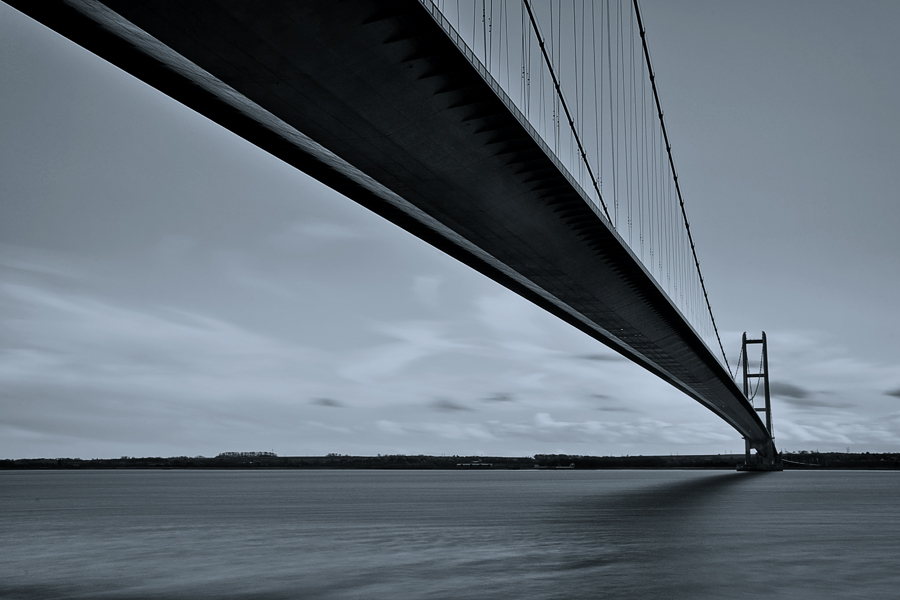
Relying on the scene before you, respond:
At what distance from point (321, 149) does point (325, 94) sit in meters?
3.59

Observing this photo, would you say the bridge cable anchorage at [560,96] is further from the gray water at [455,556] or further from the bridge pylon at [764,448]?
the bridge pylon at [764,448]

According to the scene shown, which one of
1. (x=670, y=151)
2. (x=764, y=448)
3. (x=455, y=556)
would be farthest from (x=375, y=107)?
(x=764, y=448)

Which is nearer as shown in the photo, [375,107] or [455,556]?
[375,107]

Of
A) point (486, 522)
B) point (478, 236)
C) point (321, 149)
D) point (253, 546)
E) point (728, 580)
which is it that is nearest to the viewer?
point (728, 580)

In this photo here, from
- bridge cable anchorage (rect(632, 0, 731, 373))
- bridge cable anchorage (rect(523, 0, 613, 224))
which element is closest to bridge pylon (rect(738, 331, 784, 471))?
bridge cable anchorage (rect(632, 0, 731, 373))

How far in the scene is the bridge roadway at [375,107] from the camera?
422 inches

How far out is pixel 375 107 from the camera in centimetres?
1328

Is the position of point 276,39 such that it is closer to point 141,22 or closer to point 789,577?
point 141,22

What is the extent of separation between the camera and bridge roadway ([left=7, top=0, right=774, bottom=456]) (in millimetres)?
10727

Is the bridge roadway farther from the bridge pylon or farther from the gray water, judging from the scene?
the bridge pylon

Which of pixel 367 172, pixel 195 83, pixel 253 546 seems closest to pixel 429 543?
pixel 253 546

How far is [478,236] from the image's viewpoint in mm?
21297

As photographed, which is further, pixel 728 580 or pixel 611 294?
pixel 611 294

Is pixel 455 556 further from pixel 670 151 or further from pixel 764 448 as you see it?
pixel 764 448
